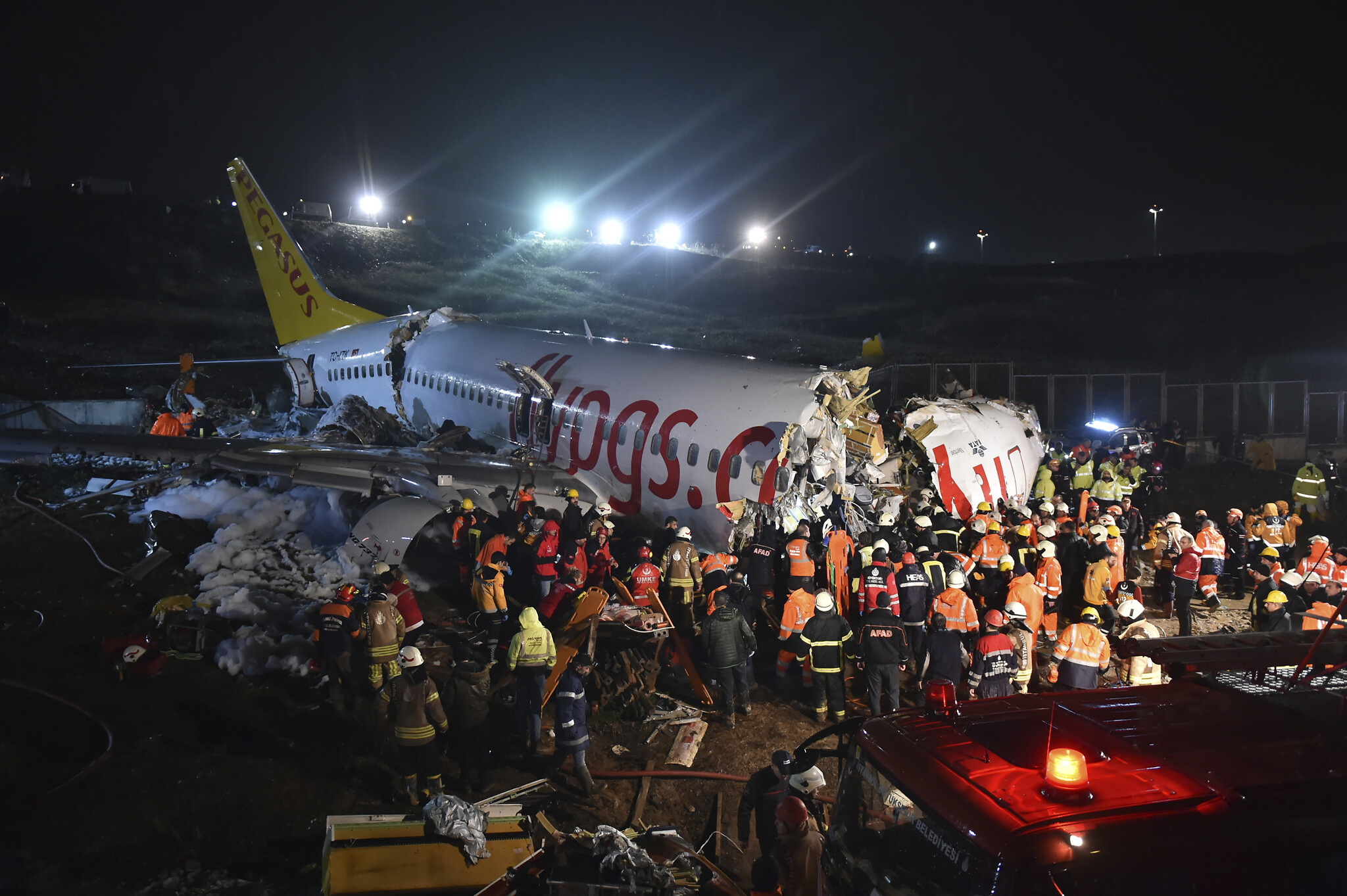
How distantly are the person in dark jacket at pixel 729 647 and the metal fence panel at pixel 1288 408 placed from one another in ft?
88.2

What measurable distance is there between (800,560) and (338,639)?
21.0 ft

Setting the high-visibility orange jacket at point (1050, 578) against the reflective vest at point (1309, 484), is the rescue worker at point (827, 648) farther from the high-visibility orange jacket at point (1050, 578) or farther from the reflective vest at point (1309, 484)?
the reflective vest at point (1309, 484)

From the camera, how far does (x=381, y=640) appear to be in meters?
9.19

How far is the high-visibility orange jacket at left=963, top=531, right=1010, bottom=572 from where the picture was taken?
40.9ft

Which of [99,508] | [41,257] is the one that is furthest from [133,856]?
[41,257]

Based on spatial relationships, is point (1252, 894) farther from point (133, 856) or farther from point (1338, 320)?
point (1338, 320)

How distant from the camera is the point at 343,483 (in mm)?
14375

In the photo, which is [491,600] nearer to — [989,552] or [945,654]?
[945,654]

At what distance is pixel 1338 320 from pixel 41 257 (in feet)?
361

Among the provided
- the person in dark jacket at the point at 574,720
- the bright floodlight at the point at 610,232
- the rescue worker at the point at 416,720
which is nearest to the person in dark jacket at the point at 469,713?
the rescue worker at the point at 416,720

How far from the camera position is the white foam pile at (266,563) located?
10.7 m

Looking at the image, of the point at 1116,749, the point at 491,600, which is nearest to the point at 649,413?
the point at 491,600

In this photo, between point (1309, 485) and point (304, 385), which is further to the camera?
point (304, 385)

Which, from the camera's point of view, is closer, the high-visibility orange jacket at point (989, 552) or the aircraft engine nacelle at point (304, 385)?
the high-visibility orange jacket at point (989, 552)
